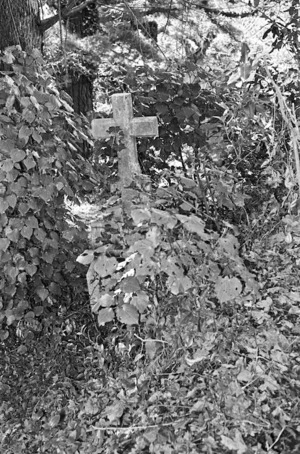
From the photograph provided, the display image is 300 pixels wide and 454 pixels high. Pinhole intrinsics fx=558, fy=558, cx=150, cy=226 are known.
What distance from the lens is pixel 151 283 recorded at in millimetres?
2375

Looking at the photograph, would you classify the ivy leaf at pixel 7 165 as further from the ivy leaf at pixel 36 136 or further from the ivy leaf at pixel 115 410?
the ivy leaf at pixel 115 410

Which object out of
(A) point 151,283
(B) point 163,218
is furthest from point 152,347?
(B) point 163,218

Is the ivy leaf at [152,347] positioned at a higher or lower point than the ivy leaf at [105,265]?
lower

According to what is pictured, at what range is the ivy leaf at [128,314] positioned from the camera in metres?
2.10

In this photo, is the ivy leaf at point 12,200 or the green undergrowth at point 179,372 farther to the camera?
the ivy leaf at point 12,200

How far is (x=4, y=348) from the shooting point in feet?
9.83

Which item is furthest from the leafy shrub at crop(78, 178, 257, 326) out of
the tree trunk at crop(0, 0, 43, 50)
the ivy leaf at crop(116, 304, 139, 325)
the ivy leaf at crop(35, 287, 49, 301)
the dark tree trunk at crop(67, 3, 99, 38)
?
the dark tree trunk at crop(67, 3, 99, 38)

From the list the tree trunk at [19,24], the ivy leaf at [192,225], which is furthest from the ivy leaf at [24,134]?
the ivy leaf at [192,225]

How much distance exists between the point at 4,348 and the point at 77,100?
418 centimetres

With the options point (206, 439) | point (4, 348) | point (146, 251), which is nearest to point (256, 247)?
point (146, 251)

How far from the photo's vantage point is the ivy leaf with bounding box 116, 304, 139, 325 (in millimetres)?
2096

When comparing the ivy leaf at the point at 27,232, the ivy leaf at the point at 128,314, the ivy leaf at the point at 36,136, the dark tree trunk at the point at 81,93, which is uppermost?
the ivy leaf at the point at 36,136

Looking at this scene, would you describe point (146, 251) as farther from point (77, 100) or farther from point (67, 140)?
point (77, 100)

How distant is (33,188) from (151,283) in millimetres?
793
